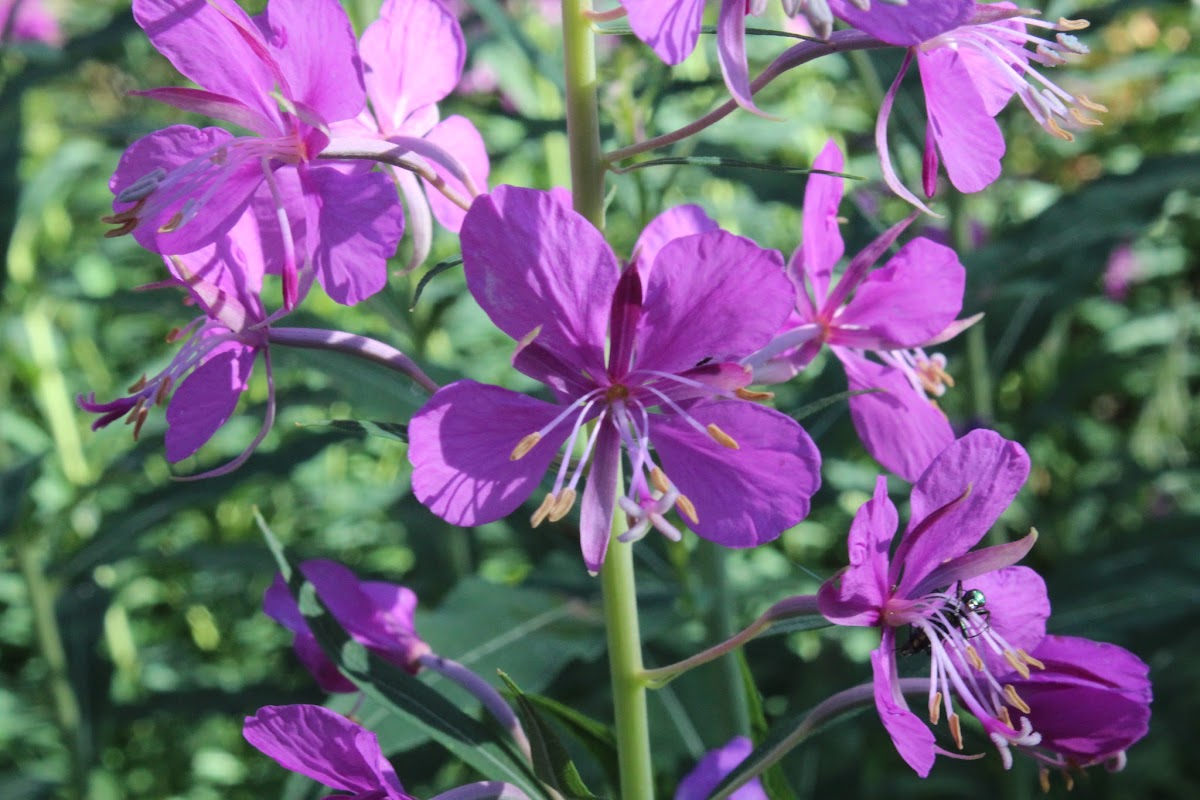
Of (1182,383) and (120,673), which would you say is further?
(1182,383)

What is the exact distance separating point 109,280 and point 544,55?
2.30 m

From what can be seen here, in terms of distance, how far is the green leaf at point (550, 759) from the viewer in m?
1.21

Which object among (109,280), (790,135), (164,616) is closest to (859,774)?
(790,135)

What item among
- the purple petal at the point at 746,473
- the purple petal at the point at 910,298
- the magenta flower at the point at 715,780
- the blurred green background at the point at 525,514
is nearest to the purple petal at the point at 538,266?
the purple petal at the point at 746,473

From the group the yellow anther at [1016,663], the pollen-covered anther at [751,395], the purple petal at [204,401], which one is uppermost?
the purple petal at [204,401]

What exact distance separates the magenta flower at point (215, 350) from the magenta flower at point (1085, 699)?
779mm

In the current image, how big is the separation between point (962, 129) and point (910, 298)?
176mm

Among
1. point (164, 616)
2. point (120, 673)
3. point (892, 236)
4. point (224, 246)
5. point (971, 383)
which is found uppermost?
point (224, 246)

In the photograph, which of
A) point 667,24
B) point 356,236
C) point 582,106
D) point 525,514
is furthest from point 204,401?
point 525,514

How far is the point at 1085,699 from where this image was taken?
1.16 meters

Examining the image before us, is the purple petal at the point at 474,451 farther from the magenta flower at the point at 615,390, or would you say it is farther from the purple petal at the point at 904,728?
the purple petal at the point at 904,728

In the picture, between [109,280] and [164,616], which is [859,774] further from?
[109,280]

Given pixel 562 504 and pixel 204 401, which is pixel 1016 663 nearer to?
pixel 562 504

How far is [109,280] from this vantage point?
13.8 ft
